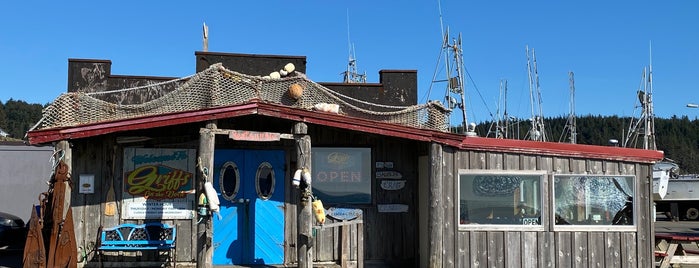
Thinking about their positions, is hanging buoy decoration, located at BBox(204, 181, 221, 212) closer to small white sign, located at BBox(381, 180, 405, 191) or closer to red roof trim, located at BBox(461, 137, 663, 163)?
small white sign, located at BBox(381, 180, 405, 191)

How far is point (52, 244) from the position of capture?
912cm

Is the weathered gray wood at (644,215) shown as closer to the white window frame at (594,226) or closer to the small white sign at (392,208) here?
the white window frame at (594,226)

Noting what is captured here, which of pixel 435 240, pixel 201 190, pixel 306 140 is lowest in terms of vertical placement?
pixel 435 240

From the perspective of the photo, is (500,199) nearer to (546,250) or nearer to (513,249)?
(513,249)

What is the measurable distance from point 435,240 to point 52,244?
5661 mm

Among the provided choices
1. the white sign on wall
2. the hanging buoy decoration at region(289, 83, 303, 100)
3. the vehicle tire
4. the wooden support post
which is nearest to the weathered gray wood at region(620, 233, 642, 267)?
the wooden support post

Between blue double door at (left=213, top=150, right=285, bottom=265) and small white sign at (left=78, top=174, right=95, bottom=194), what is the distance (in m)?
2.00

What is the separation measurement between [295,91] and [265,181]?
75.0 inches

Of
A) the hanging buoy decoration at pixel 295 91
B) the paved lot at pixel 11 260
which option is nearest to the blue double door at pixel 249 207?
the hanging buoy decoration at pixel 295 91

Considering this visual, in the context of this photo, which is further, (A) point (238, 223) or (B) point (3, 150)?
(B) point (3, 150)

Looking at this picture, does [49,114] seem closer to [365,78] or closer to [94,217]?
[94,217]

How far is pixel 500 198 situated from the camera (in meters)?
11.1

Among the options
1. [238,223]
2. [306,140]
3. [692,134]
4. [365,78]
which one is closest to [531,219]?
[306,140]

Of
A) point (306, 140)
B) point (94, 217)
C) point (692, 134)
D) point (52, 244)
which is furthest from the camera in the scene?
point (692, 134)
